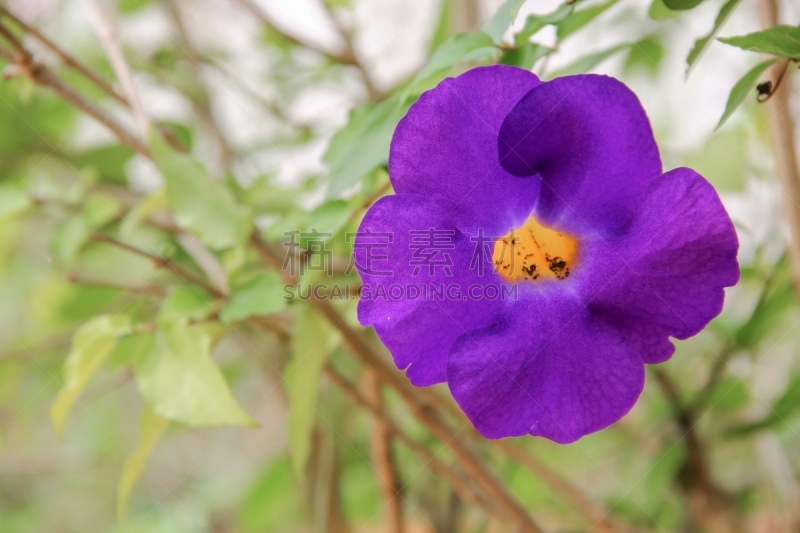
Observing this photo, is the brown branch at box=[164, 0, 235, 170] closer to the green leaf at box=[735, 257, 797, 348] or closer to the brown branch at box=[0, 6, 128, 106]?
the brown branch at box=[0, 6, 128, 106]

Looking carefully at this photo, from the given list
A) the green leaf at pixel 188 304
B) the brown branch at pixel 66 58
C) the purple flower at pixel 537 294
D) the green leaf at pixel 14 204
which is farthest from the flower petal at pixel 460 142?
the green leaf at pixel 14 204

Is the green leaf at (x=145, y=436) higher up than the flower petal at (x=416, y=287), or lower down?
lower down

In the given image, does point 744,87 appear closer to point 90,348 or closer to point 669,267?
point 669,267

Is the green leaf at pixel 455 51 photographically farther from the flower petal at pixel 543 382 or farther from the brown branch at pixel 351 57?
the brown branch at pixel 351 57

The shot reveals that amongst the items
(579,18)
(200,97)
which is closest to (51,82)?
(579,18)

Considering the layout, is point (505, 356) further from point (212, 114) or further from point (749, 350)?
point (212, 114)

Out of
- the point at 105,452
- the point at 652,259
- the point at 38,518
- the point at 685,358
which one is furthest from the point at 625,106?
the point at 38,518
